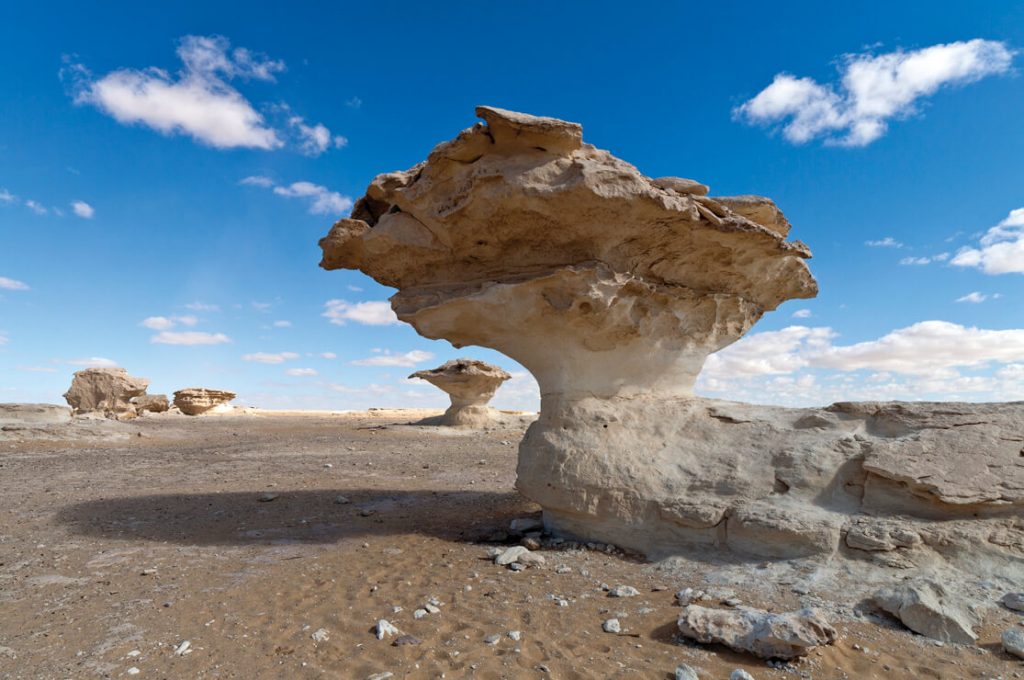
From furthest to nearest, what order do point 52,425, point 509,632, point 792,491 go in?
point 52,425 < point 792,491 < point 509,632

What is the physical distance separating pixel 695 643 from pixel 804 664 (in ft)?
2.07

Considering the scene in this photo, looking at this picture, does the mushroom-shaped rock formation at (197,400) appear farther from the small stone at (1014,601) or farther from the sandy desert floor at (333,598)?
the small stone at (1014,601)

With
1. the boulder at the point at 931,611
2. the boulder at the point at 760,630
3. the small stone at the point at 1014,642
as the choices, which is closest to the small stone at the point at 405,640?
the boulder at the point at 760,630

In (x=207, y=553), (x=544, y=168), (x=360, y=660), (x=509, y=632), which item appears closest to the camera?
(x=360, y=660)

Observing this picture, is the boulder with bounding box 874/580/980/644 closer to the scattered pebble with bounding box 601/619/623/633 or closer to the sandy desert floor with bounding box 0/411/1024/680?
the sandy desert floor with bounding box 0/411/1024/680

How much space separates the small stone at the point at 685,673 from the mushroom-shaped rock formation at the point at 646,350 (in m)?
2.07

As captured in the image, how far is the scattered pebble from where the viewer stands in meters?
3.94

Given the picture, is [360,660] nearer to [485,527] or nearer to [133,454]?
[485,527]

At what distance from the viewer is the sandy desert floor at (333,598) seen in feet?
11.5

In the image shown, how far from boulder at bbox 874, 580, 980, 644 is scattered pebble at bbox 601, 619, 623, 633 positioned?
1.87 m

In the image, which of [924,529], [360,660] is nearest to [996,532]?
[924,529]

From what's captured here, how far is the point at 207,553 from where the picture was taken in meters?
6.14

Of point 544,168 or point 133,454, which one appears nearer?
point 544,168

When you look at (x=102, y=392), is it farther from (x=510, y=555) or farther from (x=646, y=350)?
(x=646, y=350)
